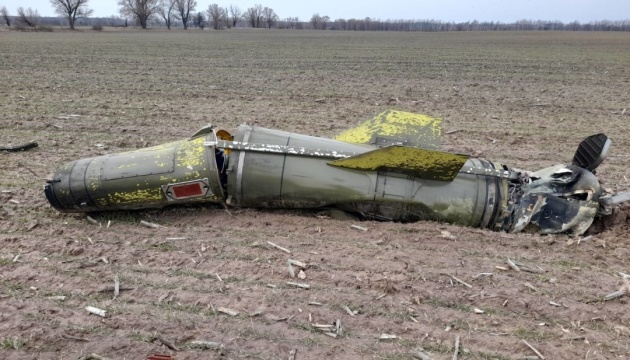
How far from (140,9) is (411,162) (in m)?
95.3

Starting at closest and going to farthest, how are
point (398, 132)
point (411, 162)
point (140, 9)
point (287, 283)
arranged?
point (287, 283)
point (411, 162)
point (398, 132)
point (140, 9)

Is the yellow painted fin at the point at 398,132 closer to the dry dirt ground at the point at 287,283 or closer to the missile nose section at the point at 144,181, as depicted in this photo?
the dry dirt ground at the point at 287,283

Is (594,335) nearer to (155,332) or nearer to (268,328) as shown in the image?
(268,328)

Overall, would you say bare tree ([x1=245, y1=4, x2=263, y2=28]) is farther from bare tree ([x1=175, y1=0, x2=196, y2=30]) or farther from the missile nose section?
the missile nose section

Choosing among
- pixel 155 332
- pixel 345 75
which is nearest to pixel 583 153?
pixel 155 332

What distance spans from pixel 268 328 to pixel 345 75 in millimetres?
13822

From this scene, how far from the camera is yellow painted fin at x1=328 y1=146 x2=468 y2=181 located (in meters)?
4.31

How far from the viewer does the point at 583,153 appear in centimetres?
494

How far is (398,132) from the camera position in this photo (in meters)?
4.92

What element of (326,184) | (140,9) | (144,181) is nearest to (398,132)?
(326,184)

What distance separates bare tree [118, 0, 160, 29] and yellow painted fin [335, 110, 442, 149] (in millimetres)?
91446

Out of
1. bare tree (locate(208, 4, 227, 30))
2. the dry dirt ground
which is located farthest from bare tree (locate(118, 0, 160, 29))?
the dry dirt ground

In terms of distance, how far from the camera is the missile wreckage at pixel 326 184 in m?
4.43

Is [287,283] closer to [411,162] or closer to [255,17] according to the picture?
[411,162]
